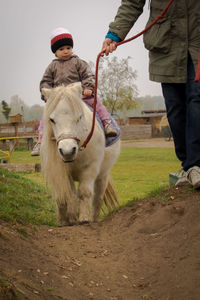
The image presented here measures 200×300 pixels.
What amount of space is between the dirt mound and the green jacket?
983 millimetres

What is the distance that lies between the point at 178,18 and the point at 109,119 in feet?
5.24

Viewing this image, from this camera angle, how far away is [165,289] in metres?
1.76

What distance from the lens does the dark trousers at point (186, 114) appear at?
2.77m

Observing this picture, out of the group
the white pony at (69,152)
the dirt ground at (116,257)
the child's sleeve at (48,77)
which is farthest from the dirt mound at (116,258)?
the child's sleeve at (48,77)

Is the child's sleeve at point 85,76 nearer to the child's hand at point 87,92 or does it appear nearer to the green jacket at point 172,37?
the child's hand at point 87,92

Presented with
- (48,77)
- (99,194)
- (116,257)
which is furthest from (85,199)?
(48,77)

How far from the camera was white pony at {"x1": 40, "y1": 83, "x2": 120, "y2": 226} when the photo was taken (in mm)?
3127

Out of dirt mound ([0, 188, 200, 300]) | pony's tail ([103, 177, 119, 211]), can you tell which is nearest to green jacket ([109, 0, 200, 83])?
dirt mound ([0, 188, 200, 300])

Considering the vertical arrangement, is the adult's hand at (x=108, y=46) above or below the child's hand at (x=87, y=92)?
above

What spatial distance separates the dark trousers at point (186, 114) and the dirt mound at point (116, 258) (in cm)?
34

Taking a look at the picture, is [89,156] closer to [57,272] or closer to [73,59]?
[73,59]

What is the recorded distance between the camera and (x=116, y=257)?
7.70ft

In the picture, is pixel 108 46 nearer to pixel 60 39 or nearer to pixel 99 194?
pixel 60 39

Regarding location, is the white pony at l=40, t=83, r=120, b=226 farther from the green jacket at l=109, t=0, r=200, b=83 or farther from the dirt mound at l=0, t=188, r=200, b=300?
the green jacket at l=109, t=0, r=200, b=83
